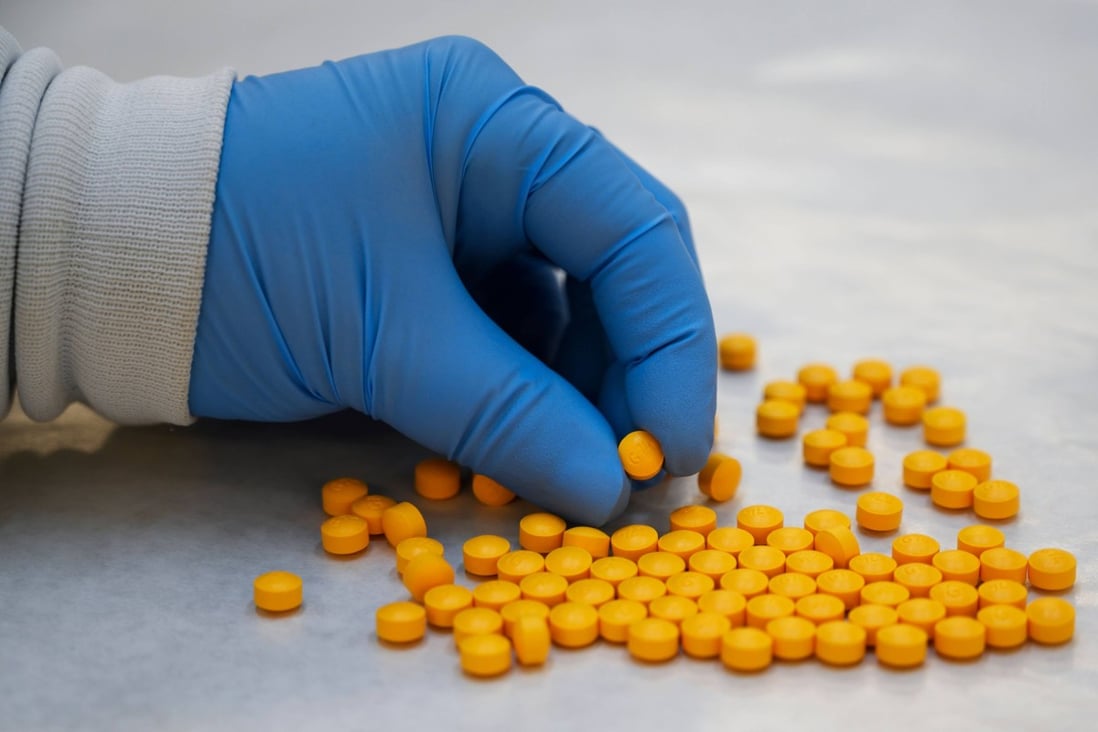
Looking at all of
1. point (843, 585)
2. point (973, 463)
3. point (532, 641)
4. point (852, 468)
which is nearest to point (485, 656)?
point (532, 641)

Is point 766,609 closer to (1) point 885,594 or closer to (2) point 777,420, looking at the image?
(1) point 885,594

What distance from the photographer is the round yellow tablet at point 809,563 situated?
131 centimetres

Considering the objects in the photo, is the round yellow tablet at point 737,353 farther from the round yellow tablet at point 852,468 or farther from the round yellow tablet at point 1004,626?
the round yellow tablet at point 1004,626

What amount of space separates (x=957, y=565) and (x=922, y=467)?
0.25 meters

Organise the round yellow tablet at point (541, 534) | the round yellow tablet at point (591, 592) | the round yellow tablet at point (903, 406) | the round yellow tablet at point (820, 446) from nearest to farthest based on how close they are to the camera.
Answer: the round yellow tablet at point (591, 592), the round yellow tablet at point (541, 534), the round yellow tablet at point (820, 446), the round yellow tablet at point (903, 406)

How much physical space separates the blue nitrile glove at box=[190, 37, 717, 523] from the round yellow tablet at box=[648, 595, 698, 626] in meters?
0.15

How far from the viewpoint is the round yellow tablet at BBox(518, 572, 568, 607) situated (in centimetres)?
126

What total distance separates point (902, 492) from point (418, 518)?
1.84 ft

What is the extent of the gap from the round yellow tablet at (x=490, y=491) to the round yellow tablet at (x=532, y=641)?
291 millimetres

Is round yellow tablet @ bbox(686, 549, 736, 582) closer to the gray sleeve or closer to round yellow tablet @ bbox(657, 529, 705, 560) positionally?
round yellow tablet @ bbox(657, 529, 705, 560)

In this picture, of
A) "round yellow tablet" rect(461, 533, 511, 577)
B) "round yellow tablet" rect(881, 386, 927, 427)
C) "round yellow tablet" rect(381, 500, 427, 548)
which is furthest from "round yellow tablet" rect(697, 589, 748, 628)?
"round yellow tablet" rect(881, 386, 927, 427)

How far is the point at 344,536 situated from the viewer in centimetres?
138

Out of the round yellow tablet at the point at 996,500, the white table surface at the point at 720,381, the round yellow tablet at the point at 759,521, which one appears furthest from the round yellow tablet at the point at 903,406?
the round yellow tablet at the point at 759,521

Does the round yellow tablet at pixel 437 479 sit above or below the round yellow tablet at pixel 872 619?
below
